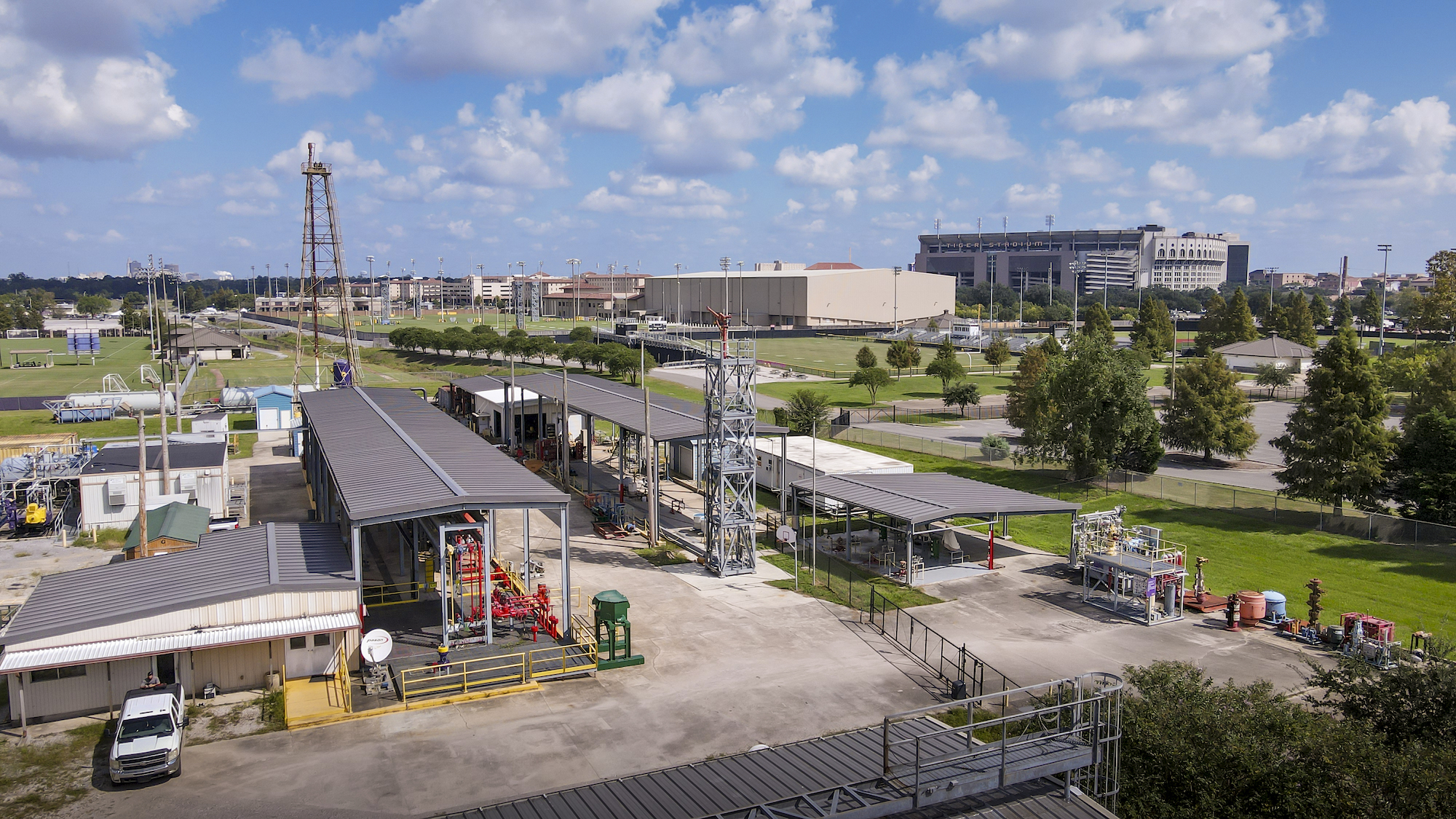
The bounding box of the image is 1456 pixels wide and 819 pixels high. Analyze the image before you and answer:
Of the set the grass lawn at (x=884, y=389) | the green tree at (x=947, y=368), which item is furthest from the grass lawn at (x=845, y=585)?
the green tree at (x=947, y=368)

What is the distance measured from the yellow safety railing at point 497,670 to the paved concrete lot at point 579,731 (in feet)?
1.92

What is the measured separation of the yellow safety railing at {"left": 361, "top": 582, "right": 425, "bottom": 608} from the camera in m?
28.9

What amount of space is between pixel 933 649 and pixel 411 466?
1642 centimetres

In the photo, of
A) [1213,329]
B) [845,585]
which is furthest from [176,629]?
[1213,329]

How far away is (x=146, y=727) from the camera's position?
62.2 ft

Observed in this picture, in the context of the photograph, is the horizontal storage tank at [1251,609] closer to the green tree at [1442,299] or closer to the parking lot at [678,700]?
the parking lot at [678,700]

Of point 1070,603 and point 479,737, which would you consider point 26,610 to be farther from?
point 1070,603


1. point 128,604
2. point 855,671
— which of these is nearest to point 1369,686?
point 855,671

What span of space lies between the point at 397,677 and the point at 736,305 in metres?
169

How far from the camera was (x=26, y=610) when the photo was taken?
23.0m

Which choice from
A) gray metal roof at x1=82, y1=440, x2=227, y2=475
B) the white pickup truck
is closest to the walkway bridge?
the white pickup truck

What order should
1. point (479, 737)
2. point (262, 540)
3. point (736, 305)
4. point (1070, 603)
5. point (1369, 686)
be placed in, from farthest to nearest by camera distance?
point (736, 305) < point (1070, 603) < point (262, 540) < point (479, 737) < point (1369, 686)

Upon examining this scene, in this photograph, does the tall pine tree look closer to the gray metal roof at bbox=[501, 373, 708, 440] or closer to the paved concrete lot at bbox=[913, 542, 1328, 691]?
the gray metal roof at bbox=[501, 373, 708, 440]

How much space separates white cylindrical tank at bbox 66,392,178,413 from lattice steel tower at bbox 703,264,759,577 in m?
53.4
